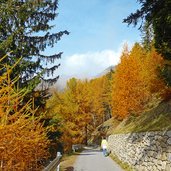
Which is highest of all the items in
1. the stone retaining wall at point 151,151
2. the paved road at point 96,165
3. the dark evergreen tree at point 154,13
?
the dark evergreen tree at point 154,13

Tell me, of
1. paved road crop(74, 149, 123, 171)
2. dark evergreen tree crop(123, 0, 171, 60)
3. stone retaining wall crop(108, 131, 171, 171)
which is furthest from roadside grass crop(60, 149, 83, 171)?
dark evergreen tree crop(123, 0, 171, 60)

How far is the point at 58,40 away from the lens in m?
17.9

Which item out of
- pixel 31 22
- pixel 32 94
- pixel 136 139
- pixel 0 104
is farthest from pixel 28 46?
pixel 0 104

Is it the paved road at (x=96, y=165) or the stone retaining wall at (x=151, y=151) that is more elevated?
the stone retaining wall at (x=151, y=151)

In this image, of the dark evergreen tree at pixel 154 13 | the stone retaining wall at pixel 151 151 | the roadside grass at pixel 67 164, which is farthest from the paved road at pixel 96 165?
the dark evergreen tree at pixel 154 13

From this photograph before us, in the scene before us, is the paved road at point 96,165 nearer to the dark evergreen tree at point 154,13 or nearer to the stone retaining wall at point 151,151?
the stone retaining wall at point 151,151

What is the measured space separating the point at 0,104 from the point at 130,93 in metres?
37.0

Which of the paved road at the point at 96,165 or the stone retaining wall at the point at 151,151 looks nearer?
the stone retaining wall at the point at 151,151

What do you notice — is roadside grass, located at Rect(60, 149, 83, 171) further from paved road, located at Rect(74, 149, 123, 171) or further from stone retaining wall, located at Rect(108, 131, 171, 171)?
stone retaining wall, located at Rect(108, 131, 171, 171)

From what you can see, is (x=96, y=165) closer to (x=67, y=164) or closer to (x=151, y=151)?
(x=67, y=164)

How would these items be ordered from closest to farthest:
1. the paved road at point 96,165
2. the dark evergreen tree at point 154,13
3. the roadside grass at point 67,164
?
1. the dark evergreen tree at point 154,13
2. the paved road at point 96,165
3. the roadside grass at point 67,164

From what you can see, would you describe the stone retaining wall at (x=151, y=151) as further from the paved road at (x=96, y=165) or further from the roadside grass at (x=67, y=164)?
the roadside grass at (x=67, y=164)

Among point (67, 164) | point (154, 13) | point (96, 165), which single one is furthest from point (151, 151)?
point (67, 164)

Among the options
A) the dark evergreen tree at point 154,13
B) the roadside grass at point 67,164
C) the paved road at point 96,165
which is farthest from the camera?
the roadside grass at point 67,164
